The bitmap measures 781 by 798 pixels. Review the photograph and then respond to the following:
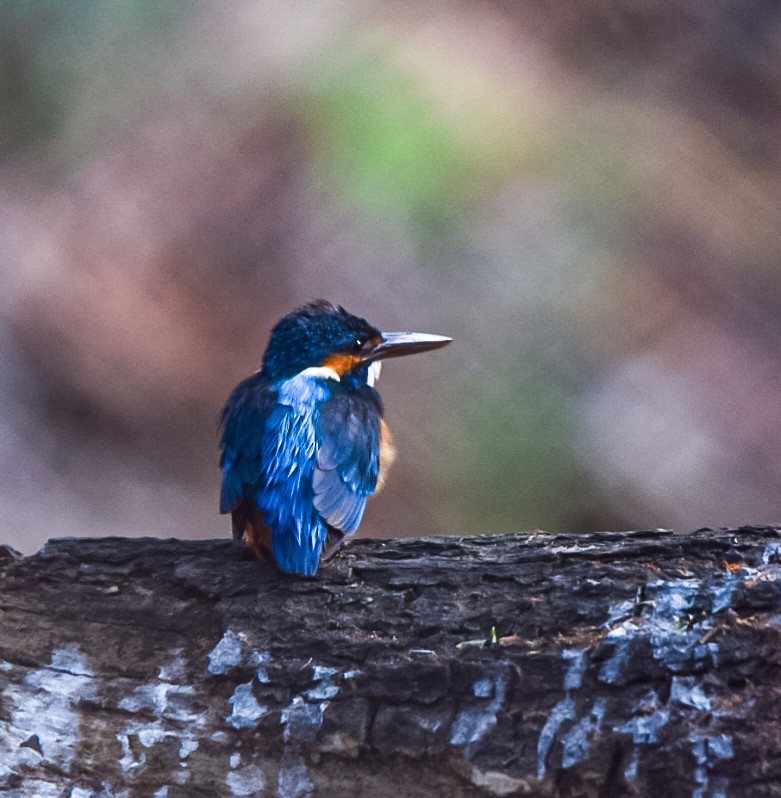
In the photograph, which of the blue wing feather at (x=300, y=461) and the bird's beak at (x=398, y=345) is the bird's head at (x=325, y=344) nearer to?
the bird's beak at (x=398, y=345)

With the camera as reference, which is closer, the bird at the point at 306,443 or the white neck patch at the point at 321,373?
the bird at the point at 306,443

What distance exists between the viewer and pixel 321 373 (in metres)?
2.55

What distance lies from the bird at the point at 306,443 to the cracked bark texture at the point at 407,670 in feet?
0.29

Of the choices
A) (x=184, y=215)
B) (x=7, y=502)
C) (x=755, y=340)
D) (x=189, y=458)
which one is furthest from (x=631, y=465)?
(x=7, y=502)

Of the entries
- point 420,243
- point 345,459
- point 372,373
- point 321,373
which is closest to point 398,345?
point 372,373

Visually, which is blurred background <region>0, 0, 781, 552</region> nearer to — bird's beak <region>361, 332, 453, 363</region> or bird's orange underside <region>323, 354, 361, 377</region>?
bird's beak <region>361, 332, 453, 363</region>

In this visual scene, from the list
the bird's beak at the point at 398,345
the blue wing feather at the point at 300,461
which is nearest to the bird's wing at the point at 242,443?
the blue wing feather at the point at 300,461

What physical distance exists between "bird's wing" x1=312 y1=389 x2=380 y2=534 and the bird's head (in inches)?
5.5

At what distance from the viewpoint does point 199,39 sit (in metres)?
4.83

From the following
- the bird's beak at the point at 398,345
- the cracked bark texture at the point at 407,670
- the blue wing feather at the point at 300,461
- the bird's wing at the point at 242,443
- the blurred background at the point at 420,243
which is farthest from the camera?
the blurred background at the point at 420,243

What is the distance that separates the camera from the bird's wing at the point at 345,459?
2.20 m

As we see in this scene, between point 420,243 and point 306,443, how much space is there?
8.07 feet

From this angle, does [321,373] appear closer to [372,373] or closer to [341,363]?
[341,363]

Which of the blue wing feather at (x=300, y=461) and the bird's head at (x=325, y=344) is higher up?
the bird's head at (x=325, y=344)
